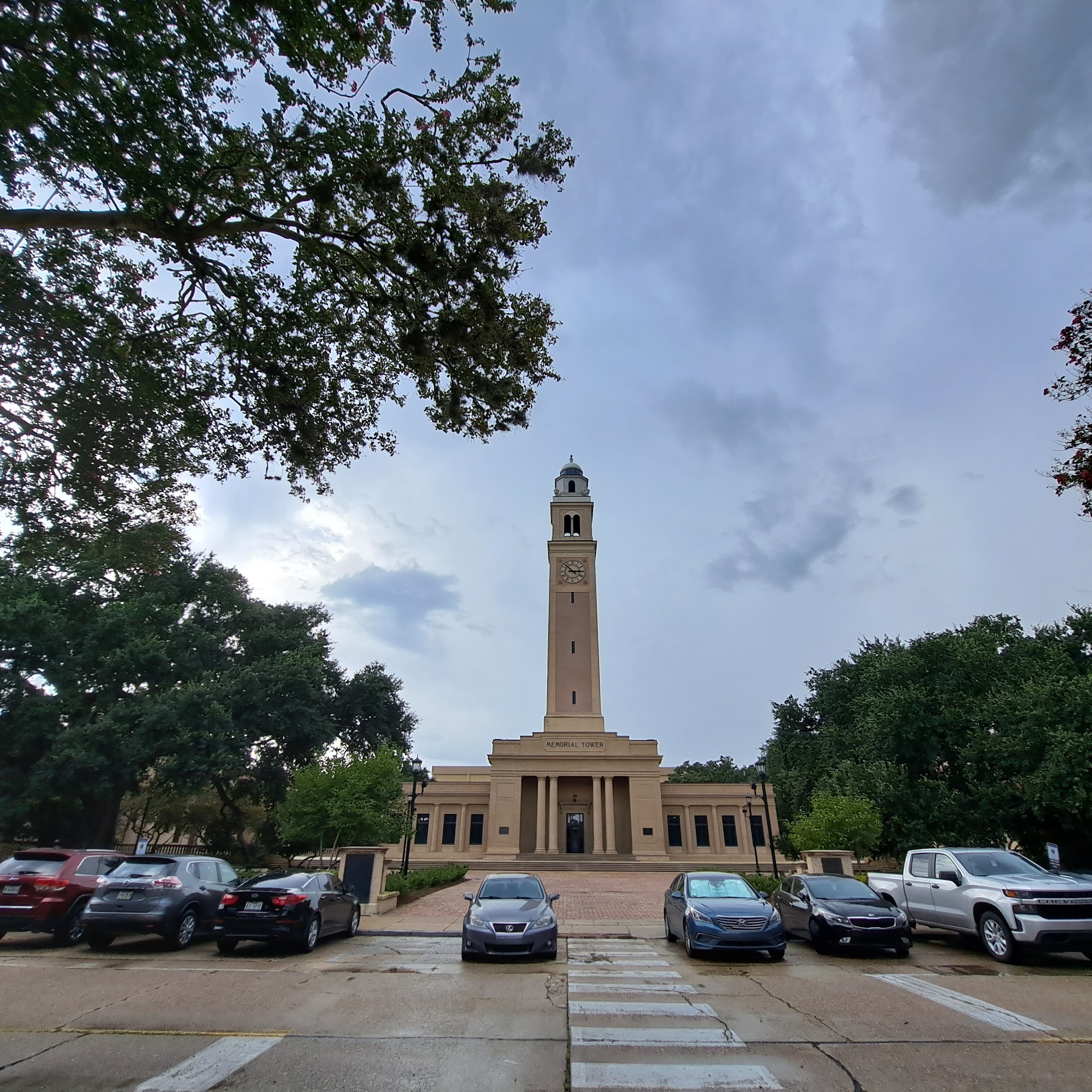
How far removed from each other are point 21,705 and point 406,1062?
31.8 metres

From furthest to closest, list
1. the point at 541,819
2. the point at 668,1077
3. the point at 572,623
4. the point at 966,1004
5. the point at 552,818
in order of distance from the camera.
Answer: the point at 572,623, the point at 552,818, the point at 541,819, the point at 966,1004, the point at 668,1077

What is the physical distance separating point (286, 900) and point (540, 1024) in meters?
6.17

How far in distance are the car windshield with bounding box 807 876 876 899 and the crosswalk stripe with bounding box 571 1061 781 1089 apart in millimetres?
7432

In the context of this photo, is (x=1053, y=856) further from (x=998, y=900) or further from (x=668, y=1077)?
(x=668, y=1077)

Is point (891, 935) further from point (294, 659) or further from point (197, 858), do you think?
point (294, 659)

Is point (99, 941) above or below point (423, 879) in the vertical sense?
below

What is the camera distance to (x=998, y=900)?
10.0 meters

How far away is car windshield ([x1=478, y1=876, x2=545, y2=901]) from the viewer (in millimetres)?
11352

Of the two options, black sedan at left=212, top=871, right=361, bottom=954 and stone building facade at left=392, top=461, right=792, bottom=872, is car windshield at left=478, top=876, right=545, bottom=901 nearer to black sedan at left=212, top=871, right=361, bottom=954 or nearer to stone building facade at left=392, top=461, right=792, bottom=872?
black sedan at left=212, top=871, right=361, bottom=954

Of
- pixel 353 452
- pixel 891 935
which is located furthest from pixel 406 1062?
pixel 353 452

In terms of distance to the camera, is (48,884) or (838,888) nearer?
(48,884)

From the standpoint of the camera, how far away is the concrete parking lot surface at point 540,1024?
493 centimetres

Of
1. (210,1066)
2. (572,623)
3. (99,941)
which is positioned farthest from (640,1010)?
(572,623)

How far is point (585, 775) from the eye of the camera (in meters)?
44.3
